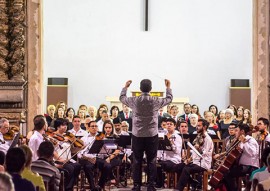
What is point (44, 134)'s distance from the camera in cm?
1099

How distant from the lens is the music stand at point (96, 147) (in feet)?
39.2

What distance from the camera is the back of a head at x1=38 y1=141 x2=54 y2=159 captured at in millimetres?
8305

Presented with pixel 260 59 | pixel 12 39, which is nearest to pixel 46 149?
pixel 12 39

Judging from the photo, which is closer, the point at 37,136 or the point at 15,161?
the point at 15,161

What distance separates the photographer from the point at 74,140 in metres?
11.7

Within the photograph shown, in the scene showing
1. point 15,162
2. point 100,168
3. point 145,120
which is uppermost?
point 145,120

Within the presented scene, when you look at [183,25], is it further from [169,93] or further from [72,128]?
[169,93]

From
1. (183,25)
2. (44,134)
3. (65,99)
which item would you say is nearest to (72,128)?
(44,134)

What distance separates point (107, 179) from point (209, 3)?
29.9 feet

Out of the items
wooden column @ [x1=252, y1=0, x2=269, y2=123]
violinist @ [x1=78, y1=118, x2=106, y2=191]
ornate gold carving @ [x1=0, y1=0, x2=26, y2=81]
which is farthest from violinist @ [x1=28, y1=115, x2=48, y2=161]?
wooden column @ [x1=252, y1=0, x2=269, y2=123]

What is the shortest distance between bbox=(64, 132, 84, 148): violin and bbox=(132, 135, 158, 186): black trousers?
117 cm

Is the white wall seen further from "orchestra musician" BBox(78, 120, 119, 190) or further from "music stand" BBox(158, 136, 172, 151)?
"music stand" BBox(158, 136, 172, 151)

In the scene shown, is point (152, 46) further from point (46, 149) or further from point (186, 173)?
point (46, 149)

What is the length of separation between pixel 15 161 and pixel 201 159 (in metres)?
5.70
